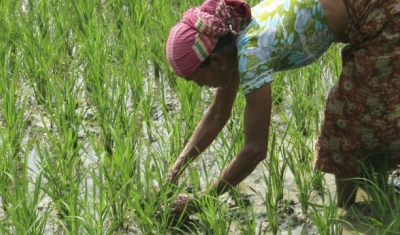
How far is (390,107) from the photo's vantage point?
318 centimetres

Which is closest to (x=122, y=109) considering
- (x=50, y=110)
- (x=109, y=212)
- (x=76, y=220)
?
(x=50, y=110)

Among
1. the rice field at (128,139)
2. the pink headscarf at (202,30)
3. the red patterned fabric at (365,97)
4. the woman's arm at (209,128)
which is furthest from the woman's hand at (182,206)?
the red patterned fabric at (365,97)

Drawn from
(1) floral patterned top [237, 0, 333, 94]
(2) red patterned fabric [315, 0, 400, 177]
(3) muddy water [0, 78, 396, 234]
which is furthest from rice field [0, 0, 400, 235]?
(1) floral patterned top [237, 0, 333, 94]

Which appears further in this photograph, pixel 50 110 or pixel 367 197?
pixel 50 110

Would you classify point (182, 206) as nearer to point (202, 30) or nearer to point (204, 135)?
point (204, 135)

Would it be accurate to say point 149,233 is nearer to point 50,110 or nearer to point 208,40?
point 208,40

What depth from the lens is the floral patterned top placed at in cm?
291

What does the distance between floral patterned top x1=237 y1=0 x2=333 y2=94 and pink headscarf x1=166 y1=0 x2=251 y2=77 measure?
0.06m

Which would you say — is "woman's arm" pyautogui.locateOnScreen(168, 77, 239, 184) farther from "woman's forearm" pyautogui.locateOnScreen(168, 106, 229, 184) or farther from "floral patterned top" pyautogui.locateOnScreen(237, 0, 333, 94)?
"floral patterned top" pyautogui.locateOnScreen(237, 0, 333, 94)

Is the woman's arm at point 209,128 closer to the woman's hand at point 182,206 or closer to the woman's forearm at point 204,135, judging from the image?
the woman's forearm at point 204,135

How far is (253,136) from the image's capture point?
296 centimetres

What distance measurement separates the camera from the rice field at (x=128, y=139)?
3.09 m

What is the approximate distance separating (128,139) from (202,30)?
0.65 meters

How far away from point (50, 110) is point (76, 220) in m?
1.19
